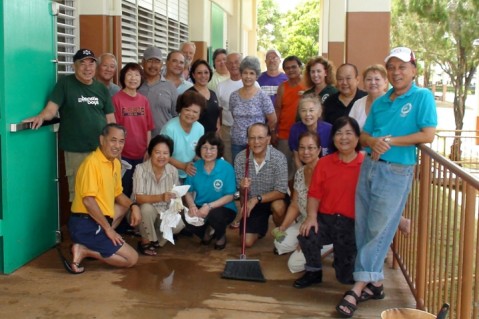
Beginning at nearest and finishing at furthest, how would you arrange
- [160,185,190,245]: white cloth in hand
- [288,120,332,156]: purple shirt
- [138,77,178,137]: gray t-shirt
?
[160,185,190,245]: white cloth in hand → [288,120,332,156]: purple shirt → [138,77,178,137]: gray t-shirt

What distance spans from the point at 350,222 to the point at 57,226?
8.07ft

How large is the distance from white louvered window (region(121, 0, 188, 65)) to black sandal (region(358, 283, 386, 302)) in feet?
15.7

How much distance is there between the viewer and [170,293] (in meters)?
4.25

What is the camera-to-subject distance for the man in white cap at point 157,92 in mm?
5844

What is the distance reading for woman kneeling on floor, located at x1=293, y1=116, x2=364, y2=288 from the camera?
4.29 meters

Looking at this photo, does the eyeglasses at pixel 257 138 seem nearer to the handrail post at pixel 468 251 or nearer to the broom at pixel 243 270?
the broom at pixel 243 270

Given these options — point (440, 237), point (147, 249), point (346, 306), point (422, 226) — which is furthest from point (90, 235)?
point (440, 237)

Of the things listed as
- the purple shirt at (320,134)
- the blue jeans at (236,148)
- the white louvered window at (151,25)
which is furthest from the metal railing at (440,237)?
the white louvered window at (151,25)

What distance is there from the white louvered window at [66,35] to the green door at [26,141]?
920mm

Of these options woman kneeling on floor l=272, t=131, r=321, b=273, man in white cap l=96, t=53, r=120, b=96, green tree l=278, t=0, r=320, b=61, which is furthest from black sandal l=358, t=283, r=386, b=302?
green tree l=278, t=0, r=320, b=61

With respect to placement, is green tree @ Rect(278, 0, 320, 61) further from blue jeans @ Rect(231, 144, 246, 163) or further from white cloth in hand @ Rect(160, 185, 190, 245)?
white cloth in hand @ Rect(160, 185, 190, 245)

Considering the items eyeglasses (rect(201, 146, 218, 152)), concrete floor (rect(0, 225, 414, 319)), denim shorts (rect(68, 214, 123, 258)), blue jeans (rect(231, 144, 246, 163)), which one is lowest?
concrete floor (rect(0, 225, 414, 319))

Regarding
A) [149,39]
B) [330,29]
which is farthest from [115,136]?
[330,29]

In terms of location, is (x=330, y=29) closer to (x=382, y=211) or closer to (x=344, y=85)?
(x=344, y=85)
